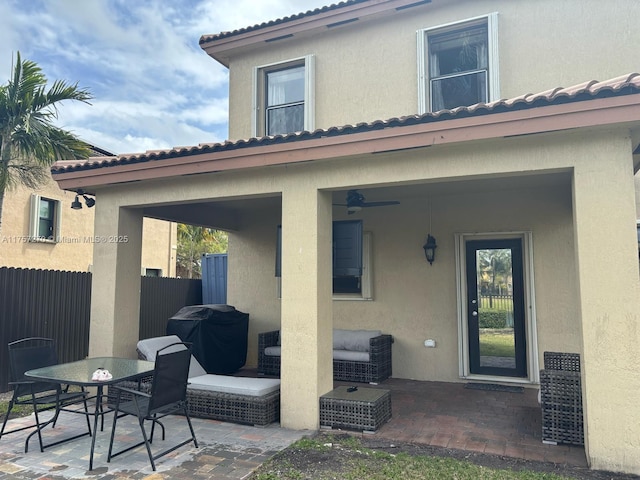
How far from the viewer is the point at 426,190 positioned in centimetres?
749

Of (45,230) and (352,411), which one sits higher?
(45,230)

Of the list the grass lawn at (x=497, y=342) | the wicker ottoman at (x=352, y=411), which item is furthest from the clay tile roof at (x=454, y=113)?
the grass lawn at (x=497, y=342)

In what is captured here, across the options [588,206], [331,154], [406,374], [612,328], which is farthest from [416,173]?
[406,374]

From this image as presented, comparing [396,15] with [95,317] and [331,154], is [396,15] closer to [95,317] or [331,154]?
[331,154]

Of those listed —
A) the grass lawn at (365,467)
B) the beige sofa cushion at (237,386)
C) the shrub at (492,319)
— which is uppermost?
the shrub at (492,319)

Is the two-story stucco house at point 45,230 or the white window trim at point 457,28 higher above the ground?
the white window trim at point 457,28

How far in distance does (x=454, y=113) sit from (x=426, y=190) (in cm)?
291

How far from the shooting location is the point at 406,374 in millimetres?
8250

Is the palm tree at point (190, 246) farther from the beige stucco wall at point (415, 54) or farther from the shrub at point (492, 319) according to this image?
the shrub at point (492, 319)

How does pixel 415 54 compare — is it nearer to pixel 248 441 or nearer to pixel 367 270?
pixel 367 270

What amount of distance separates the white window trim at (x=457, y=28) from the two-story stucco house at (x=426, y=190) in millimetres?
25

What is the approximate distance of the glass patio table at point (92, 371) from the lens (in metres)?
4.40

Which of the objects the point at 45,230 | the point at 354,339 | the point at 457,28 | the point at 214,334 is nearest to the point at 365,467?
the point at 354,339

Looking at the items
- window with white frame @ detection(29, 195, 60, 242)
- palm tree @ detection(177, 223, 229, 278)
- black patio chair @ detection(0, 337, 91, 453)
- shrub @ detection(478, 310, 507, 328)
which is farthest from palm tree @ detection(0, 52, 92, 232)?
palm tree @ detection(177, 223, 229, 278)
